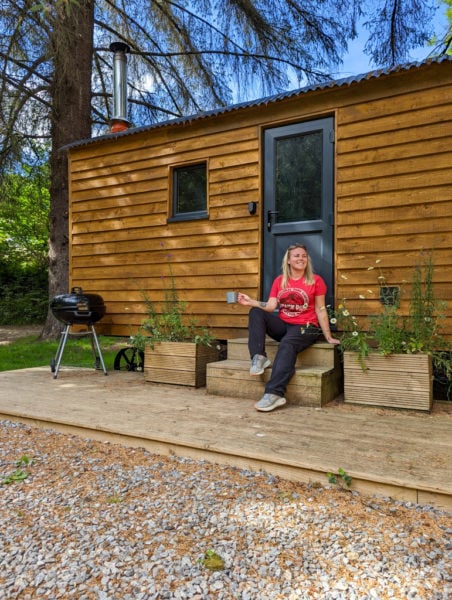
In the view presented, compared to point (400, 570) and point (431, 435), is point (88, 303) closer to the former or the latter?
point (431, 435)

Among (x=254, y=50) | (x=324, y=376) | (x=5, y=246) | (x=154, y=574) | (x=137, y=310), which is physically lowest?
(x=154, y=574)

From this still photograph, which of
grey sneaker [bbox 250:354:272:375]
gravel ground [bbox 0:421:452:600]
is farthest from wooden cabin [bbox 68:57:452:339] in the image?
gravel ground [bbox 0:421:452:600]

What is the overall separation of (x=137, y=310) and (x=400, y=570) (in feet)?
12.2

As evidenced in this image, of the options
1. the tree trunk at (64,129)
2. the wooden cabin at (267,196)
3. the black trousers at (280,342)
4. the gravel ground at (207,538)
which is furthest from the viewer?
the tree trunk at (64,129)

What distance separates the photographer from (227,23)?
21.2 ft

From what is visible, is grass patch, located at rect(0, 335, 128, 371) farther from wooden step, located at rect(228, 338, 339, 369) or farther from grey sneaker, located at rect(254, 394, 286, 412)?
grey sneaker, located at rect(254, 394, 286, 412)

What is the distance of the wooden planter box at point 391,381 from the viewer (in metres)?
2.66

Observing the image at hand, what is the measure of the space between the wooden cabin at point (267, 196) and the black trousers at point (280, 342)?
0.67 meters

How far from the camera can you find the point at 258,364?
2924 millimetres

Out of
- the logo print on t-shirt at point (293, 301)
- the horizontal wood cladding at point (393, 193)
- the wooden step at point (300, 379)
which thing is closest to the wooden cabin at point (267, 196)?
the horizontal wood cladding at point (393, 193)

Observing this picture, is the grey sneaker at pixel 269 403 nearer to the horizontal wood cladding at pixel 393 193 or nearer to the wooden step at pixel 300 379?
the wooden step at pixel 300 379

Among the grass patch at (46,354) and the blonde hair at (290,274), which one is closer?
the blonde hair at (290,274)

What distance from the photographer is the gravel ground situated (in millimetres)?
1201

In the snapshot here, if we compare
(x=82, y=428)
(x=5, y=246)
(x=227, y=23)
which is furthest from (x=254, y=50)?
(x=5, y=246)
